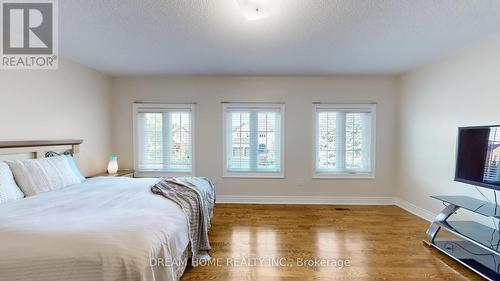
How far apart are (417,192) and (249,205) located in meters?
2.79

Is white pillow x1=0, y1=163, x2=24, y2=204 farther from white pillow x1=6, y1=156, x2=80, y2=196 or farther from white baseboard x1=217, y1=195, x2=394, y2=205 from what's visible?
white baseboard x1=217, y1=195, x2=394, y2=205

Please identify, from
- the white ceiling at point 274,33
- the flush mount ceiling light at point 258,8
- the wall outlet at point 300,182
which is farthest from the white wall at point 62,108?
the wall outlet at point 300,182

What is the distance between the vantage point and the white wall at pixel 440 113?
2752 millimetres

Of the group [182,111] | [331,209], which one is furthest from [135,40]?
[331,209]

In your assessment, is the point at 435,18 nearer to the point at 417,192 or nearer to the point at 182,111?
the point at 417,192

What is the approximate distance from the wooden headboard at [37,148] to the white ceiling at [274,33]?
48.5 inches

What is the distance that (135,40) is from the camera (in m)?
2.76

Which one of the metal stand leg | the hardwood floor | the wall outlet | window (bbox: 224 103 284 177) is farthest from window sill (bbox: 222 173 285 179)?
the metal stand leg

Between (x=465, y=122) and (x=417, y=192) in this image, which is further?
(x=417, y=192)

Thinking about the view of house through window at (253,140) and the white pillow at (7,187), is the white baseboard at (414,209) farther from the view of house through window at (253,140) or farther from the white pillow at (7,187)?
the white pillow at (7,187)

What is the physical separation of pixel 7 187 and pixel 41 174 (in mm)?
347

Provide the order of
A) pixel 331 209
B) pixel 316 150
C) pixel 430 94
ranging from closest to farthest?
pixel 430 94
pixel 331 209
pixel 316 150

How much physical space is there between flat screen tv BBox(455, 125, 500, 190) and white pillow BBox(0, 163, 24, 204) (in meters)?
4.46

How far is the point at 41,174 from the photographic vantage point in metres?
2.47
